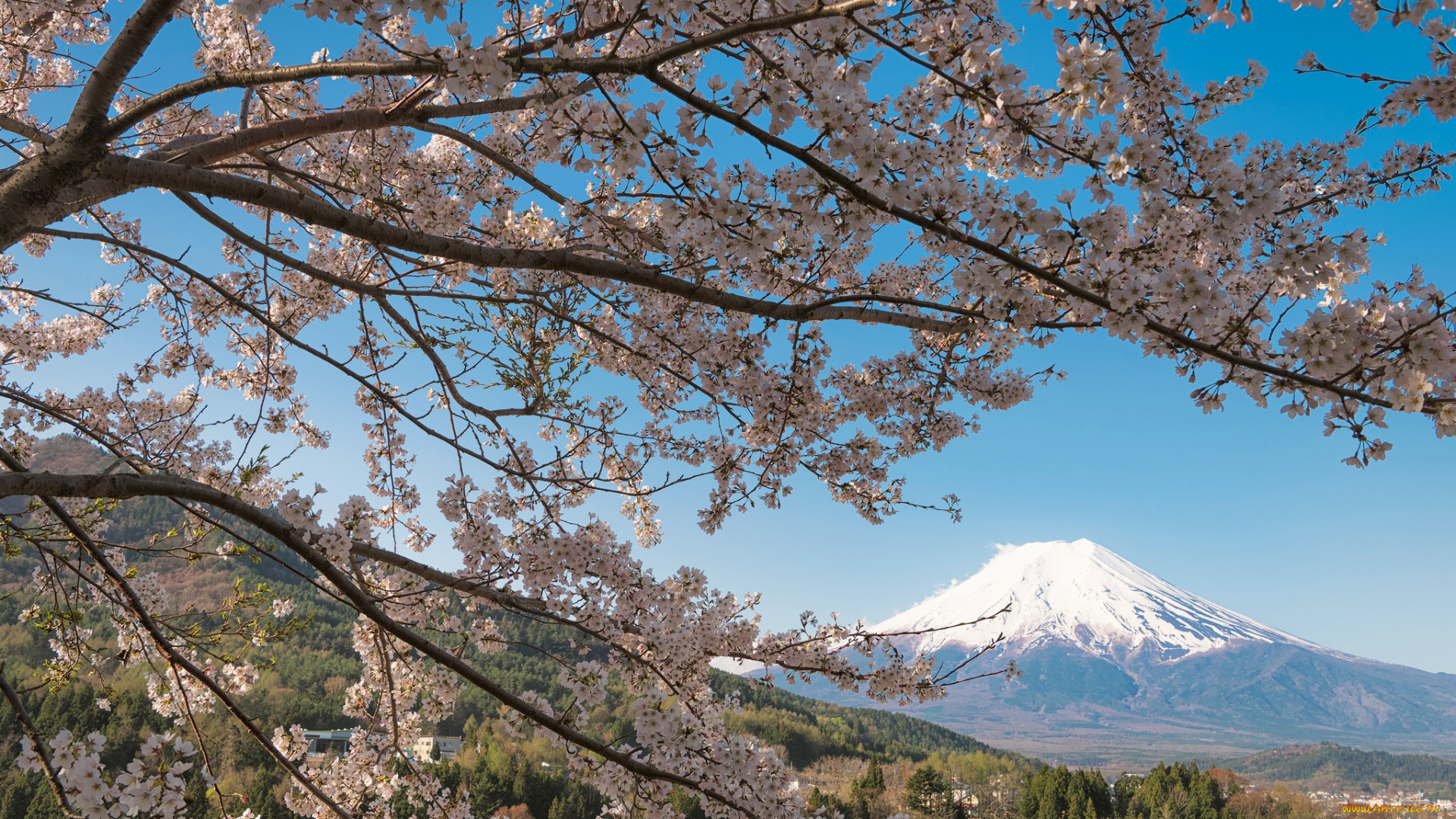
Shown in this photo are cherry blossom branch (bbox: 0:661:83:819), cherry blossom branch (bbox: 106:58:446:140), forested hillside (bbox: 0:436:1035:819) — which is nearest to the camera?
cherry blossom branch (bbox: 0:661:83:819)

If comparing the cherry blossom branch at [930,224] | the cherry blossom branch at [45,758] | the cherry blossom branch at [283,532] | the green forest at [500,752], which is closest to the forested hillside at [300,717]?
the green forest at [500,752]

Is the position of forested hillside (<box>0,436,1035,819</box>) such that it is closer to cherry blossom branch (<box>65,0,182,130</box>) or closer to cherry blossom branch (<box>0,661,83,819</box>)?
cherry blossom branch (<box>0,661,83,819</box>)

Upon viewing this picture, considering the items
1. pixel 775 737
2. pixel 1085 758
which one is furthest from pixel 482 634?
pixel 1085 758

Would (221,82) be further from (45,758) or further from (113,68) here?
(45,758)

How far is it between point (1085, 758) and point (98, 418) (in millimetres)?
203609

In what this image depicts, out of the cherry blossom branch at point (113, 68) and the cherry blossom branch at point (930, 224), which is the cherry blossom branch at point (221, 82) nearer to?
the cherry blossom branch at point (113, 68)

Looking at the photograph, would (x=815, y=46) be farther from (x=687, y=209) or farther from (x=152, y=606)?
(x=152, y=606)

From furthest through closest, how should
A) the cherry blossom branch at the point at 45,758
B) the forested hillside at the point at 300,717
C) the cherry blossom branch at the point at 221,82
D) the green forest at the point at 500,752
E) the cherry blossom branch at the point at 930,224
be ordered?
the green forest at the point at 500,752 → the forested hillside at the point at 300,717 → the cherry blossom branch at the point at 221,82 → the cherry blossom branch at the point at 45,758 → the cherry blossom branch at the point at 930,224

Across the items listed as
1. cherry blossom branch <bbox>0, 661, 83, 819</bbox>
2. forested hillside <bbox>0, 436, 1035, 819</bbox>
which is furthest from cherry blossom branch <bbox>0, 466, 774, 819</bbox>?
forested hillside <bbox>0, 436, 1035, 819</bbox>

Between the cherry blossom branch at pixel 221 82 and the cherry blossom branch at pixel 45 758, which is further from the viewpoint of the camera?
the cherry blossom branch at pixel 221 82

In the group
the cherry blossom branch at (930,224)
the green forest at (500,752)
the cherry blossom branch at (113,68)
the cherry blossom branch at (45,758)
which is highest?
the cherry blossom branch at (113,68)

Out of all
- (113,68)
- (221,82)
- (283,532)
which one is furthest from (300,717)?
(113,68)

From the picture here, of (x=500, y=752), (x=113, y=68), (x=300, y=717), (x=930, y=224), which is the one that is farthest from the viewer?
(x=500, y=752)

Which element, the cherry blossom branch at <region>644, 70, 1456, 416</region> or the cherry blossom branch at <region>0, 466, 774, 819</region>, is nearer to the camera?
the cherry blossom branch at <region>644, 70, 1456, 416</region>
